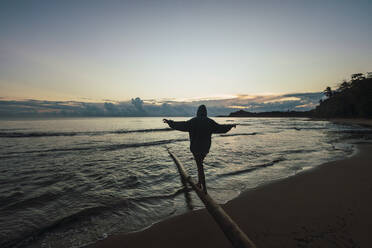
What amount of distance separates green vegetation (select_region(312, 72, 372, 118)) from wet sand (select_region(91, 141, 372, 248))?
258ft

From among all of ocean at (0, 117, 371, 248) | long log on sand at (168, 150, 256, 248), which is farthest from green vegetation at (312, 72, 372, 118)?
long log on sand at (168, 150, 256, 248)

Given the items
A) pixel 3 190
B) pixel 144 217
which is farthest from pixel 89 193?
pixel 3 190

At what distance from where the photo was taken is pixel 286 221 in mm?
3982

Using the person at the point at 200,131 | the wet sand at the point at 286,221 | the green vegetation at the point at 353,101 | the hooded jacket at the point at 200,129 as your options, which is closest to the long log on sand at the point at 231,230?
the wet sand at the point at 286,221

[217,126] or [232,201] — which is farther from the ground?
[217,126]

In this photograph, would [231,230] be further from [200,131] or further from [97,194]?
[97,194]

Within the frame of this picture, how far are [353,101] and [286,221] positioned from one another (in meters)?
90.5

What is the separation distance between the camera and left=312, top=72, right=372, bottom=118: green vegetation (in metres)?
60.0

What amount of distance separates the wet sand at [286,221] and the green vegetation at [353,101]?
258ft

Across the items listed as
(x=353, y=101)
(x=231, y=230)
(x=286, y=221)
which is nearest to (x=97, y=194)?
(x=231, y=230)

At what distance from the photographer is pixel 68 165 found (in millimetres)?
10469

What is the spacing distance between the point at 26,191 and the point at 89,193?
8.22 feet

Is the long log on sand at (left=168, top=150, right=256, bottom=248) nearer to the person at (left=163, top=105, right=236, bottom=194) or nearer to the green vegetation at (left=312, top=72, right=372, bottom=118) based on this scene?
the person at (left=163, top=105, right=236, bottom=194)

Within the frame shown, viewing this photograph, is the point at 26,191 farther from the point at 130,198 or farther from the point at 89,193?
the point at 130,198
